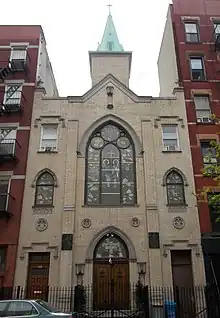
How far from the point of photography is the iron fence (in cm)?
1711

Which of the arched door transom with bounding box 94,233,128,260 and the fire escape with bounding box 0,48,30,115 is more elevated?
the fire escape with bounding box 0,48,30,115

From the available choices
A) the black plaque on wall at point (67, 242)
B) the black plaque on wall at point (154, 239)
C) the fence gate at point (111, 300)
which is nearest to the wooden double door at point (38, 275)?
the black plaque on wall at point (67, 242)

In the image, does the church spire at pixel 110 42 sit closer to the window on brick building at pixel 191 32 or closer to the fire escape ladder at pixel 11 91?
the window on brick building at pixel 191 32

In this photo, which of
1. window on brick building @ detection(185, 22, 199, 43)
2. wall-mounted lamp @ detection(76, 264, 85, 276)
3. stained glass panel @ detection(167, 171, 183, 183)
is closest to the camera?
wall-mounted lamp @ detection(76, 264, 85, 276)

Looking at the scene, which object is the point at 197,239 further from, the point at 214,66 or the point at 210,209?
the point at 214,66

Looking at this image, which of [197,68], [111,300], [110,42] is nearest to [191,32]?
[197,68]

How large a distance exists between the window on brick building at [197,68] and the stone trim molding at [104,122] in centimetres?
677

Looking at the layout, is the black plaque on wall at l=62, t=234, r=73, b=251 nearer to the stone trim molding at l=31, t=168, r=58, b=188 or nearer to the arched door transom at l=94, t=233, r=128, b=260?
the arched door transom at l=94, t=233, r=128, b=260

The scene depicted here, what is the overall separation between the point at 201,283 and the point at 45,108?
15469 mm

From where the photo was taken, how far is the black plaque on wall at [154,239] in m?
19.0

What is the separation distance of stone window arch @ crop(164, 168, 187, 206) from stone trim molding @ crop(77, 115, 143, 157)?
2.52 metres

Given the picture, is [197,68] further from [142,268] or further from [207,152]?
Answer: [142,268]

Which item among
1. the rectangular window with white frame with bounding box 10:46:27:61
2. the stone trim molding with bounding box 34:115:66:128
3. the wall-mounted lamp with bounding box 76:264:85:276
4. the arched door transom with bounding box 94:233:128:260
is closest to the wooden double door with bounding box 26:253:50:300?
the wall-mounted lamp with bounding box 76:264:85:276

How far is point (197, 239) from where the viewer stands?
1939cm
